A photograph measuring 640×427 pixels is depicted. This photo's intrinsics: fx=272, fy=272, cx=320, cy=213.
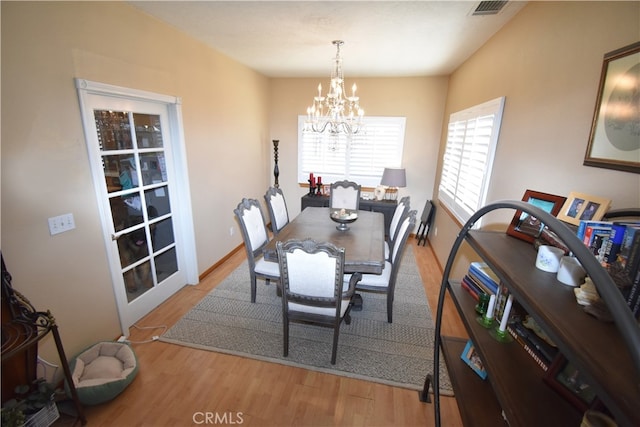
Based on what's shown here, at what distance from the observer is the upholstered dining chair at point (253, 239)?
2525mm

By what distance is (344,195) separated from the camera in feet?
12.8

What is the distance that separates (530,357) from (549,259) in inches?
15.5

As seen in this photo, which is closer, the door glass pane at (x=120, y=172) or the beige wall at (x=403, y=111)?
the door glass pane at (x=120, y=172)

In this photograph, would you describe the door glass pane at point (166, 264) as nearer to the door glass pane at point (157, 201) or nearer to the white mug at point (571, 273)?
the door glass pane at point (157, 201)

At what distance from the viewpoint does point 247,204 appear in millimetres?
2682

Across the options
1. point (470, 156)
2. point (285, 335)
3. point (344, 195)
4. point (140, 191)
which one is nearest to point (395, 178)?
point (344, 195)

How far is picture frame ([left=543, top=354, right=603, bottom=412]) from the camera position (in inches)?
30.5

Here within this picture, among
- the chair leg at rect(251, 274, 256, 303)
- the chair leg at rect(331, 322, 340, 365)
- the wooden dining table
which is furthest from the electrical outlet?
the chair leg at rect(331, 322, 340, 365)

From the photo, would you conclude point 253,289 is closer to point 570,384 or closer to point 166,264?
point 166,264

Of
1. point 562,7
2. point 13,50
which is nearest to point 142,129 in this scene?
point 13,50

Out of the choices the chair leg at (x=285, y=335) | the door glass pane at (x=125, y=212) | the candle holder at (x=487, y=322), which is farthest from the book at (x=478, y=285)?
the door glass pane at (x=125, y=212)

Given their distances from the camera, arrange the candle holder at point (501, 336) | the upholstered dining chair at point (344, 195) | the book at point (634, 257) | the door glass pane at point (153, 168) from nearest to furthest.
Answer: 1. the book at point (634, 257)
2. the candle holder at point (501, 336)
3. the door glass pane at point (153, 168)
4. the upholstered dining chair at point (344, 195)

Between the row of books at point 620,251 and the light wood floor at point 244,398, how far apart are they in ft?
4.98

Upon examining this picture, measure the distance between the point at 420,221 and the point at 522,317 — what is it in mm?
3686
